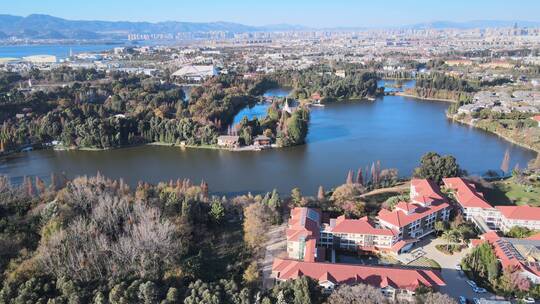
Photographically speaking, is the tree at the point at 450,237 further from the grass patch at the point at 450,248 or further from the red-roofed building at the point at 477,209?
the red-roofed building at the point at 477,209

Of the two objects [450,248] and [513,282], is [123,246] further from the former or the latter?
[513,282]

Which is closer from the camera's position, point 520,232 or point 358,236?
point 358,236

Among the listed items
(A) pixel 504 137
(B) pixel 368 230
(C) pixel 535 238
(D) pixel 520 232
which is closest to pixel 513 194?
(D) pixel 520 232

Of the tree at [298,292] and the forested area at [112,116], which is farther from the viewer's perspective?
the forested area at [112,116]

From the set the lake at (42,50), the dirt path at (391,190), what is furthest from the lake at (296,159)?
the lake at (42,50)

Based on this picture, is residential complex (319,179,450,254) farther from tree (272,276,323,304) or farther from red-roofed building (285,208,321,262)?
tree (272,276,323,304)
